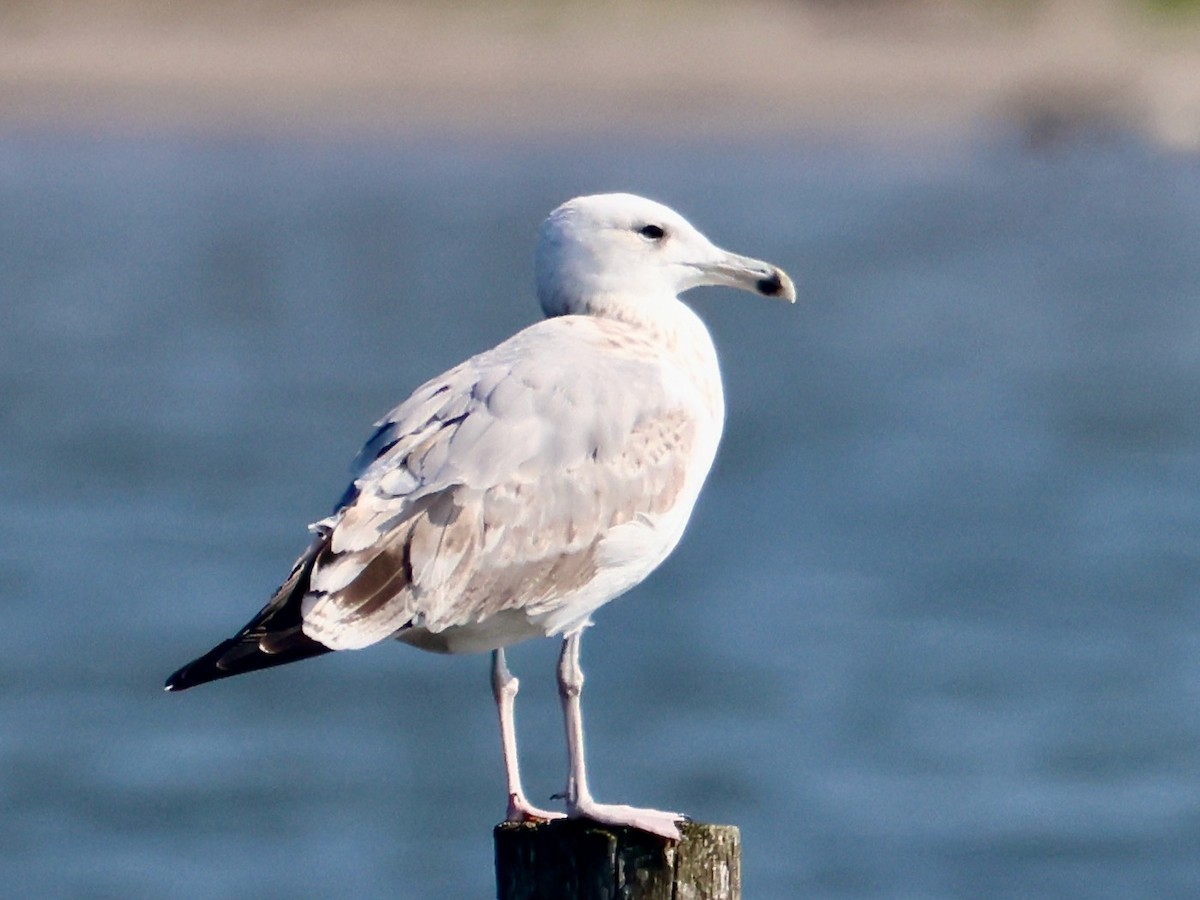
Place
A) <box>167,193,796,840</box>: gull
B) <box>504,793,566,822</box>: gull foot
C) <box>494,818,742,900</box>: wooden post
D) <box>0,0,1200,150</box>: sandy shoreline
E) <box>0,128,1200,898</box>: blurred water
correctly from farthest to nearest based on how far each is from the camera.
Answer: <box>0,0,1200,150</box>: sandy shoreline → <box>0,128,1200,898</box>: blurred water → <box>504,793,566,822</box>: gull foot → <box>167,193,796,840</box>: gull → <box>494,818,742,900</box>: wooden post

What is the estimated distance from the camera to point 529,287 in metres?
32.5

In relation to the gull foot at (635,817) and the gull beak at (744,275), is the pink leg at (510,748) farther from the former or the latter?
the gull beak at (744,275)

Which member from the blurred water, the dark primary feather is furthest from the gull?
the blurred water

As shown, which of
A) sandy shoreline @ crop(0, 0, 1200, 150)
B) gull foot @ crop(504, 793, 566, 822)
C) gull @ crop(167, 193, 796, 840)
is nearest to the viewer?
gull @ crop(167, 193, 796, 840)

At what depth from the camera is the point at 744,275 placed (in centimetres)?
766

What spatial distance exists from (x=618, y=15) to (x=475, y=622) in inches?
1245

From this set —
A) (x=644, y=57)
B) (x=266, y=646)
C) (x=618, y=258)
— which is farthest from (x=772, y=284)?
(x=644, y=57)

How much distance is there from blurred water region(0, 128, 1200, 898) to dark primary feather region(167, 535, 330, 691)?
321 inches

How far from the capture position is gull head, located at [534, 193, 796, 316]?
7.55 metres

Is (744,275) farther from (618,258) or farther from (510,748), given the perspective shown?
(510,748)

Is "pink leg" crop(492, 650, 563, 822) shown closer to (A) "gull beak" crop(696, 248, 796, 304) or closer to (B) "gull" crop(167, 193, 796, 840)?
(B) "gull" crop(167, 193, 796, 840)

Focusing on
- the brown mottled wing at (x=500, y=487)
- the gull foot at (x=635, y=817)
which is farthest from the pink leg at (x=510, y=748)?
the brown mottled wing at (x=500, y=487)

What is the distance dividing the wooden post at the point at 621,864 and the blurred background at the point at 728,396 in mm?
8204

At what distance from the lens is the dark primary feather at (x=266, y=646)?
6.37 m
